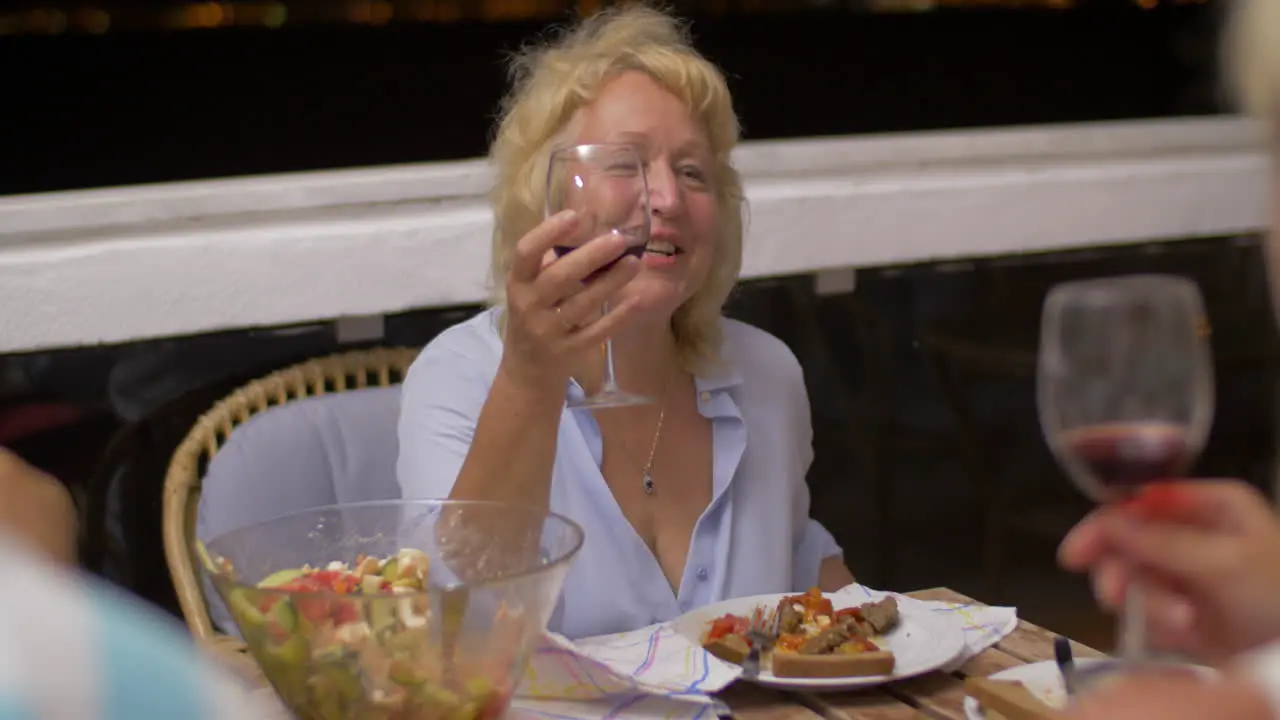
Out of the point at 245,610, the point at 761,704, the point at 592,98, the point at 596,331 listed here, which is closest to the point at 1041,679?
the point at 761,704

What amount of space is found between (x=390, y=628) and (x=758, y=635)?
1.50 feet

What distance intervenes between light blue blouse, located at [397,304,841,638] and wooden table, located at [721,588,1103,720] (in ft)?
1.27

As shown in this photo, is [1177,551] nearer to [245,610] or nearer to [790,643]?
[790,643]

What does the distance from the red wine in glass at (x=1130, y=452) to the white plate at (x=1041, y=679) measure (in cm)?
26

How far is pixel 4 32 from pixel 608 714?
223cm

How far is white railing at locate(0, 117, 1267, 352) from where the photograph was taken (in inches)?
93.7

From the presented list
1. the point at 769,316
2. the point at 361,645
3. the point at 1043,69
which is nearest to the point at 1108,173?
the point at 1043,69

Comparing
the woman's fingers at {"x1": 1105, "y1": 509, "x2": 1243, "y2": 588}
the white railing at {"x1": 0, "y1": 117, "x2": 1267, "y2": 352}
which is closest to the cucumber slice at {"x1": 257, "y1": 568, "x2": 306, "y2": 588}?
the woman's fingers at {"x1": 1105, "y1": 509, "x2": 1243, "y2": 588}

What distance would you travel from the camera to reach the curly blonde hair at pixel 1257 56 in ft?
2.51

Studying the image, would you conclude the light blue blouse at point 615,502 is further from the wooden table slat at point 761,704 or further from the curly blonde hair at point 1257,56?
the curly blonde hair at point 1257,56

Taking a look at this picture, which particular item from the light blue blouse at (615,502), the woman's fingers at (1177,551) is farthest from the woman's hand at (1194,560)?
the light blue blouse at (615,502)

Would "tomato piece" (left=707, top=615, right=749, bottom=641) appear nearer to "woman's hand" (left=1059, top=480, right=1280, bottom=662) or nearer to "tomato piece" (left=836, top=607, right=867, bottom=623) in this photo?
"tomato piece" (left=836, top=607, right=867, bottom=623)

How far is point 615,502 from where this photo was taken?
5.66 ft

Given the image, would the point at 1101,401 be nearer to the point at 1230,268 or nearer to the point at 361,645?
the point at 361,645
